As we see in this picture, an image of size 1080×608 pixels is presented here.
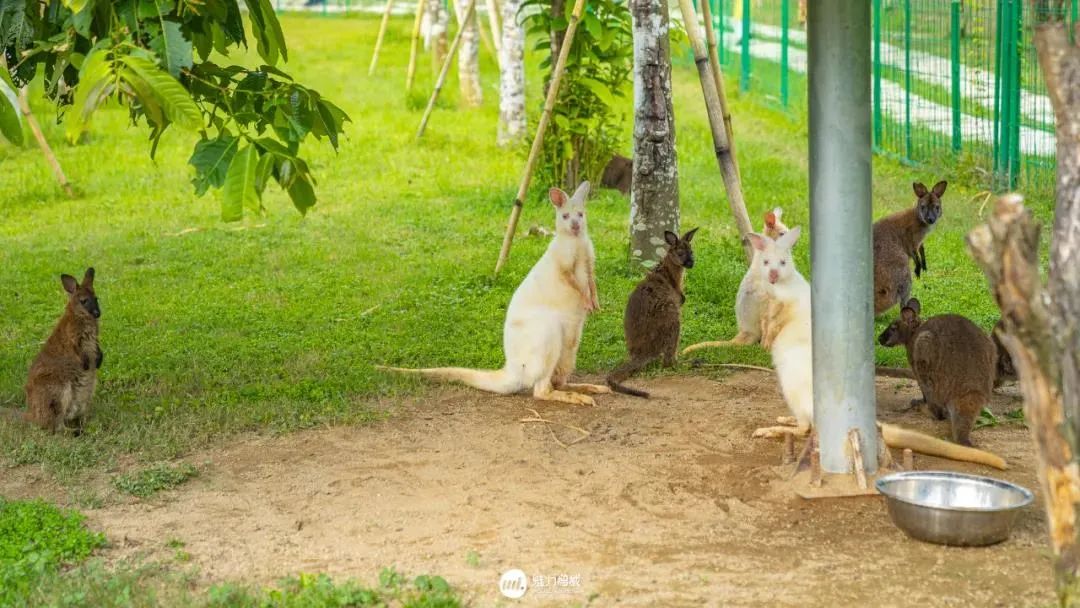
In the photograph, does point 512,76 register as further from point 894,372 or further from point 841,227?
point 841,227

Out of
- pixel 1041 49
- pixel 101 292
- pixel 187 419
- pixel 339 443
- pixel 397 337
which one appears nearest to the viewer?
pixel 1041 49

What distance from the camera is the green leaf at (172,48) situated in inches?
174

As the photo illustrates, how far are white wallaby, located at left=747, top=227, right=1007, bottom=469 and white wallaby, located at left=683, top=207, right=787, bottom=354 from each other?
2.22 feet

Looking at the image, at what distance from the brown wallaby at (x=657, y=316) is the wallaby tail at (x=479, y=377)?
1.85ft

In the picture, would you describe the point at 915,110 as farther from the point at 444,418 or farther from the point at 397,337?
the point at 444,418

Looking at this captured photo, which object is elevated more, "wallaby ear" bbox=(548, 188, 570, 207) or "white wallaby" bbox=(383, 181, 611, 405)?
"wallaby ear" bbox=(548, 188, 570, 207)

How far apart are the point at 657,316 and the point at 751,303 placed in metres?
0.65

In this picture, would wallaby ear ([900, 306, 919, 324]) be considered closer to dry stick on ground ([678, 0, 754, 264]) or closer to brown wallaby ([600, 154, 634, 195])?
dry stick on ground ([678, 0, 754, 264])

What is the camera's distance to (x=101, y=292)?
10.1 meters

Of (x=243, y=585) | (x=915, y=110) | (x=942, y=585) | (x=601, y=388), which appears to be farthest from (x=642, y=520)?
(x=915, y=110)

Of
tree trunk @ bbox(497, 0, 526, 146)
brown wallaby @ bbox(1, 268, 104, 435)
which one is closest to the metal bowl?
brown wallaby @ bbox(1, 268, 104, 435)

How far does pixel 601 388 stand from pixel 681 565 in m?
2.63

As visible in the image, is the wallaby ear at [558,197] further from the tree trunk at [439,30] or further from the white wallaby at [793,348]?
the tree trunk at [439,30]

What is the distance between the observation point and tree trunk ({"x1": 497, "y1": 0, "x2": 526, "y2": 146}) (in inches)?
620
